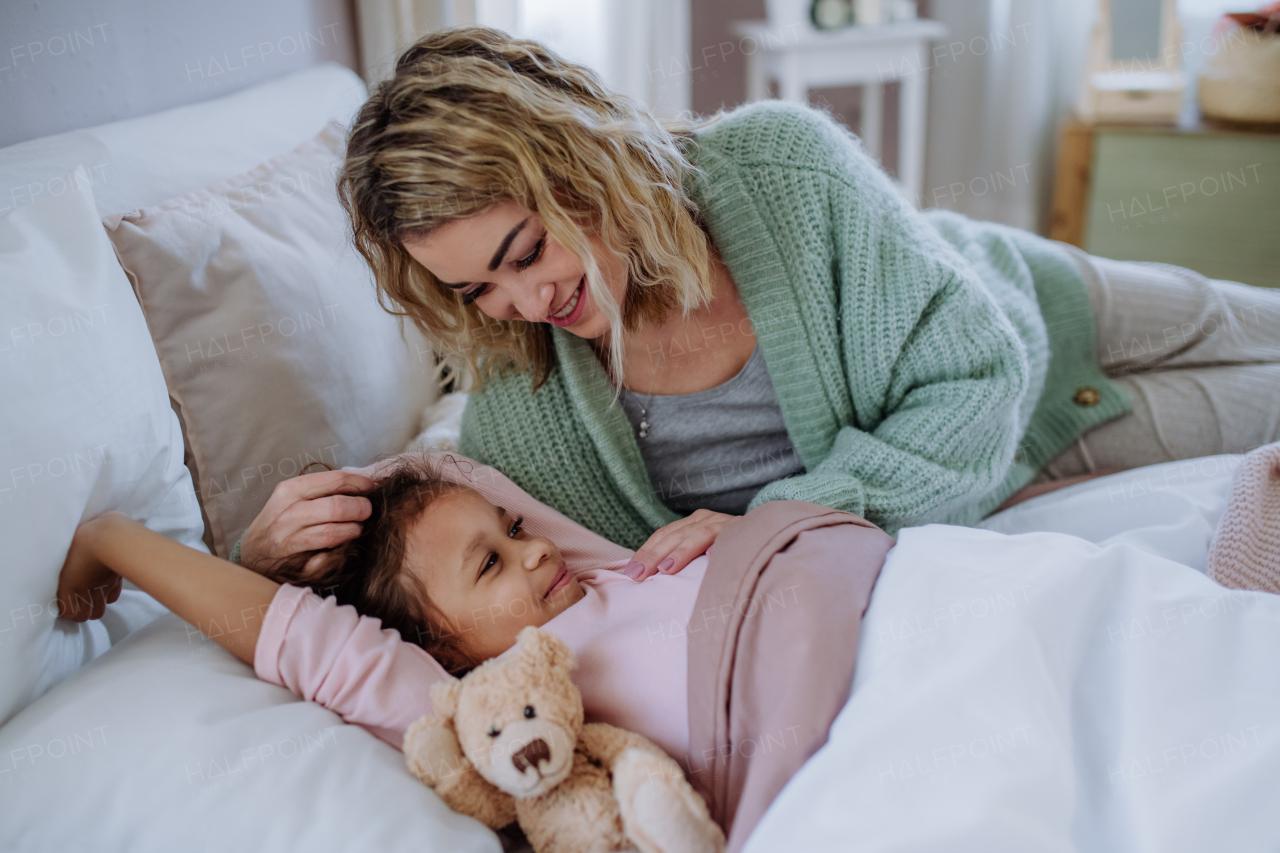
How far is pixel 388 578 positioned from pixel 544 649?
0.81 feet

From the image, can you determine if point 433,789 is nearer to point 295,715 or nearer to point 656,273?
point 295,715

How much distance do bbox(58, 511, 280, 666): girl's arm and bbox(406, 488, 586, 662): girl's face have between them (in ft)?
0.52

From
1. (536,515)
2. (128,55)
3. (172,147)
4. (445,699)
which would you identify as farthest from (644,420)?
(128,55)

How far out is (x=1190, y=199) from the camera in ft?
7.98

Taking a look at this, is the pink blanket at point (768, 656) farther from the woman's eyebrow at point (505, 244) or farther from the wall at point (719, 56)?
the wall at point (719, 56)

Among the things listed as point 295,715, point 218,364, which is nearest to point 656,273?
point 218,364

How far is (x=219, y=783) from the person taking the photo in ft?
2.26

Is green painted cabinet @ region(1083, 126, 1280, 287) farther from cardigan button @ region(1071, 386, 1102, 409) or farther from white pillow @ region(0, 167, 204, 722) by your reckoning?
white pillow @ region(0, 167, 204, 722)

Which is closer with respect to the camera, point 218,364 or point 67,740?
point 67,740

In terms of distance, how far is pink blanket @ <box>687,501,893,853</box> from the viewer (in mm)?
694

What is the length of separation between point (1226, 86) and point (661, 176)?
206 centimetres

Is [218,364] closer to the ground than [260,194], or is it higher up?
closer to the ground

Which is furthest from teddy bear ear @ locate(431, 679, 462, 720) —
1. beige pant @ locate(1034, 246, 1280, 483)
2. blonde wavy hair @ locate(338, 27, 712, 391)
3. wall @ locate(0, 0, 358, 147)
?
beige pant @ locate(1034, 246, 1280, 483)

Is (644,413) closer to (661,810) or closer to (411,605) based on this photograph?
(411,605)
